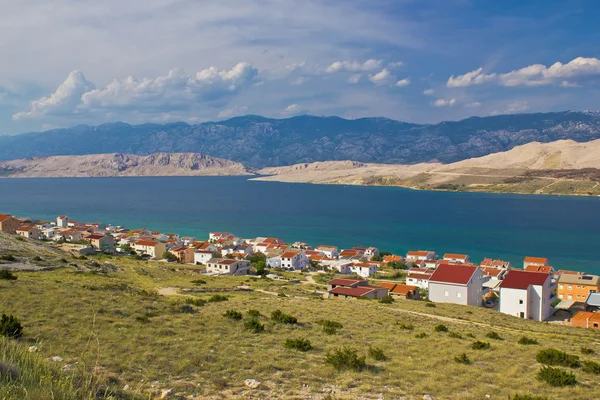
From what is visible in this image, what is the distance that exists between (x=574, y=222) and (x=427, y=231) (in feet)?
148

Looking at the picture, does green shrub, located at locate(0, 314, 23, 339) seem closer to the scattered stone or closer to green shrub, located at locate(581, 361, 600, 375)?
the scattered stone

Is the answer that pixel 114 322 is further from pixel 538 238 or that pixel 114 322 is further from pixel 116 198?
pixel 116 198

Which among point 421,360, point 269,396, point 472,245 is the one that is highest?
point 269,396

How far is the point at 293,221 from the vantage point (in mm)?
116000

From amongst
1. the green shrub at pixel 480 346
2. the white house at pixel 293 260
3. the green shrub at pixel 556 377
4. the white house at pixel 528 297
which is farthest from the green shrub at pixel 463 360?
the white house at pixel 293 260

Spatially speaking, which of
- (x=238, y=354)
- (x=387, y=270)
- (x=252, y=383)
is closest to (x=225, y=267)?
(x=387, y=270)

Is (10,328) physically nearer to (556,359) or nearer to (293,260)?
(556,359)

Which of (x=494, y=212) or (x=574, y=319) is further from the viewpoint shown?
(x=494, y=212)

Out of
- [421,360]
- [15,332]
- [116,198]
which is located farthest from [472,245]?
[116,198]

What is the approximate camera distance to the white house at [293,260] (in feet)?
196

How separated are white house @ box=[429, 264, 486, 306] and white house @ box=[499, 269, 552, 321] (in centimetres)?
246

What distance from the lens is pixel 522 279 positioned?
116 ft

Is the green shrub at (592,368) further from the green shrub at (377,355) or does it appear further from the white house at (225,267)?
the white house at (225,267)

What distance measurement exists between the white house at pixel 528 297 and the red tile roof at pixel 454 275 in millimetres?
2880
